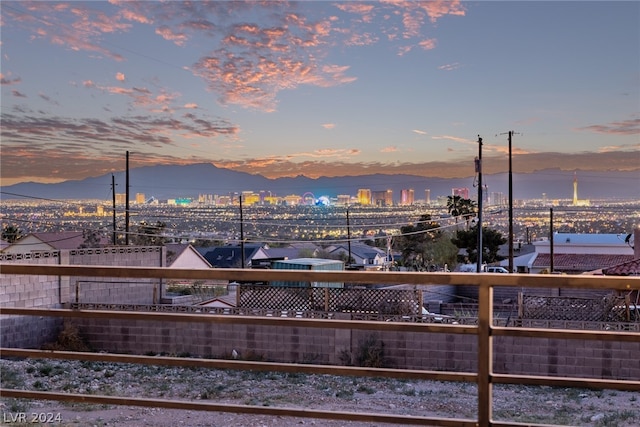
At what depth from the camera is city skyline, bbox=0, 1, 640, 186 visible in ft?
60.8

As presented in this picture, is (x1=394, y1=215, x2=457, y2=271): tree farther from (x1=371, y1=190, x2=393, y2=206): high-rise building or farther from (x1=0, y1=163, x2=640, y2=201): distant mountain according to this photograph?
(x1=371, y1=190, x2=393, y2=206): high-rise building

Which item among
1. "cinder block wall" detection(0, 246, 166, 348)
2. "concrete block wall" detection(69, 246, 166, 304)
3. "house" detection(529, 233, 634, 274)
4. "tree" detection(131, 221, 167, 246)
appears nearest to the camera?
"cinder block wall" detection(0, 246, 166, 348)

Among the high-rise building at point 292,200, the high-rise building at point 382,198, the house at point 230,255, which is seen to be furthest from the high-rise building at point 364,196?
the house at point 230,255

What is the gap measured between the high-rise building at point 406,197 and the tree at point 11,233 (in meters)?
22.4

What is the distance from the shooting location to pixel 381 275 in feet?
7.27

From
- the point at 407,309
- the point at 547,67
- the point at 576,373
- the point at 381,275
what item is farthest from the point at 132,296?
the point at 547,67

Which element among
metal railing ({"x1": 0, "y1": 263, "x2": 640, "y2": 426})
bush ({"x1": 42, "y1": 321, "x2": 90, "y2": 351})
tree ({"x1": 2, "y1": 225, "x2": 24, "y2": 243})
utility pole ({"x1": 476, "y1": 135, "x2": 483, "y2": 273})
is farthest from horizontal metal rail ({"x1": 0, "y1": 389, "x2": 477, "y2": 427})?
tree ({"x1": 2, "y1": 225, "x2": 24, "y2": 243})

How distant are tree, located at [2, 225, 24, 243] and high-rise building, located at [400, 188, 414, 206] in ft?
73.4

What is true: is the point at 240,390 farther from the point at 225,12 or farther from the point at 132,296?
the point at 225,12

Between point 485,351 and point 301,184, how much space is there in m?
44.4

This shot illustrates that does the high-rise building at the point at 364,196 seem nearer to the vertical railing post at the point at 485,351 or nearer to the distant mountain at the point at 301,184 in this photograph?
the distant mountain at the point at 301,184

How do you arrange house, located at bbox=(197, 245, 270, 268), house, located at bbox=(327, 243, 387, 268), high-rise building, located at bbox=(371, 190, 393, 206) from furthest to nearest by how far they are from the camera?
high-rise building, located at bbox=(371, 190, 393, 206), house, located at bbox=(327, 243, 387, 268), house, located at bbox=(197, 245, 270, 268)

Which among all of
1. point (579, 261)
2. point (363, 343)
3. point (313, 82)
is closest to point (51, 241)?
point (313, 82)

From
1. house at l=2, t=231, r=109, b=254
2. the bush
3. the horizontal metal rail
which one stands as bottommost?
the bush
